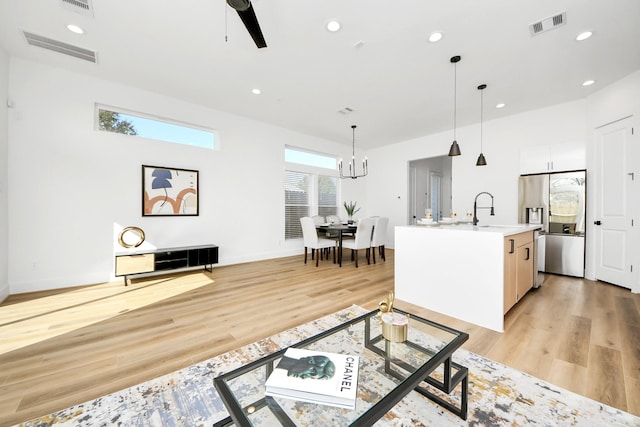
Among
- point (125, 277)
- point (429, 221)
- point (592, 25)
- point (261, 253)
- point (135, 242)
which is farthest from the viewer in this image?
point (261, 253)

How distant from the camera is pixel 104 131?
370 cm

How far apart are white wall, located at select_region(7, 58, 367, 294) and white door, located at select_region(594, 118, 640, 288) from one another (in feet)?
20.7

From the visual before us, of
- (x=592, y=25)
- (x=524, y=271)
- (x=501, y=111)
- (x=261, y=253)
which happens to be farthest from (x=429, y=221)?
(x=261, y=253)

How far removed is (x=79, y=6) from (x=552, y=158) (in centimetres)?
685

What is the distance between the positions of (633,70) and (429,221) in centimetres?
348

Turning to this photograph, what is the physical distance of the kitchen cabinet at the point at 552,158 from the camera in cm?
412

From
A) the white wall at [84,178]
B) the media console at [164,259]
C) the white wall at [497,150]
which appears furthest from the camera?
the white wall at [497,150]

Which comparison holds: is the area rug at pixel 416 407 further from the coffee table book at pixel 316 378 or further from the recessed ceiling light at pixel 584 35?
the recessed ceiling light at pixel 584 35

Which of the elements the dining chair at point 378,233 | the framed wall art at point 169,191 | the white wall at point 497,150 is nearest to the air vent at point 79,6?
the framed wall art at point 169,191

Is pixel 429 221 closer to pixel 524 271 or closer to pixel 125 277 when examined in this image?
pixel 524 271

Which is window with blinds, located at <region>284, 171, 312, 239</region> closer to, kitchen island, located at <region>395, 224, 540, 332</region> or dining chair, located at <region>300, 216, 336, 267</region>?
dining chair, located at <region>300, 216, 336, 267</region>

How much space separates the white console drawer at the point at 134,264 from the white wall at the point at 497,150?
5.82 m

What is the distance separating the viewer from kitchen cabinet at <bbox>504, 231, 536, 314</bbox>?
241 centimetres

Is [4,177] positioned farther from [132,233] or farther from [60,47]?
[60,47]
